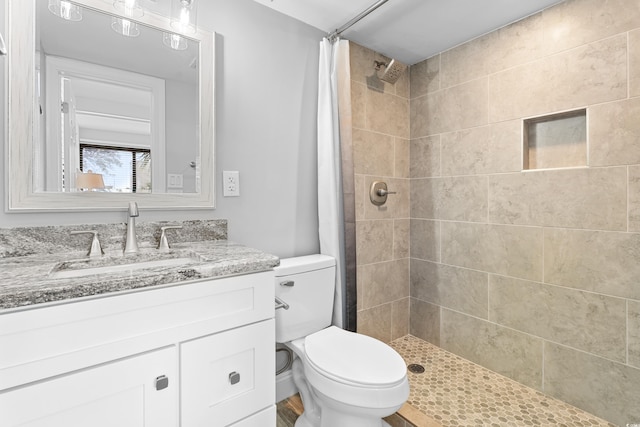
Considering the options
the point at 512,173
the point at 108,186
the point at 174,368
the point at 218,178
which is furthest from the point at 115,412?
the point at 512,173

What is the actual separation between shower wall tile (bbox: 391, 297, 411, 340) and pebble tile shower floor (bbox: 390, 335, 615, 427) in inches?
11.5

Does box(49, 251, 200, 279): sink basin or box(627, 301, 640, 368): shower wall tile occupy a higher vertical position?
box(49, 251, 200, 279): sink basin

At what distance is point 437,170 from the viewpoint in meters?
2.22

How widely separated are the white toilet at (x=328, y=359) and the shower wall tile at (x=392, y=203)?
58 cm

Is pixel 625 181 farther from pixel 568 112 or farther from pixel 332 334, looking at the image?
pixel 332 334

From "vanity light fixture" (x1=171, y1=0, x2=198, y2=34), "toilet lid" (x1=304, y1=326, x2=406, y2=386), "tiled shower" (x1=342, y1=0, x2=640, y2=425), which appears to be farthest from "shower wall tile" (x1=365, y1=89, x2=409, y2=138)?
"toilet lid" (x1=304, y1=326, x2=406, y2=386)

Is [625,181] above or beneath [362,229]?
above

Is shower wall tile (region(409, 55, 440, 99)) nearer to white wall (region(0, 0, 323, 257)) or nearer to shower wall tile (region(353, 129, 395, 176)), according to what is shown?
shower wall tile (region(353, 129, 395, 176))

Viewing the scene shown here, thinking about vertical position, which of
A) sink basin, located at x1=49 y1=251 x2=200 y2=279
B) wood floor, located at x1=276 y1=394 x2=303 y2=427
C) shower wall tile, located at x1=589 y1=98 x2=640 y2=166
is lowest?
wood floor, located at x1=276 y1=394 x2=303 y2=427

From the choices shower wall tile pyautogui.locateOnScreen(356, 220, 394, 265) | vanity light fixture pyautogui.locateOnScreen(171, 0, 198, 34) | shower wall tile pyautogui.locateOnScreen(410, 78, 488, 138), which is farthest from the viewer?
shower wall tile pyautogui.locateOnScreen(356, 220, 394, 265)

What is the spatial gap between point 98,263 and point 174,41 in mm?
1043

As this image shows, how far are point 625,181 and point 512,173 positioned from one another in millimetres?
490

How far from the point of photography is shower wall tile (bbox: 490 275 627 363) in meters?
1.49

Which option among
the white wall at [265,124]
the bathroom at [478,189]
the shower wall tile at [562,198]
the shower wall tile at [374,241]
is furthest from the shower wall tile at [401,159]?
the white wall at [265,124]
